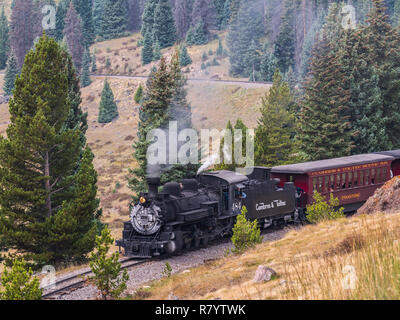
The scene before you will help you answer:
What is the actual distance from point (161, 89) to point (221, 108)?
4006 cm

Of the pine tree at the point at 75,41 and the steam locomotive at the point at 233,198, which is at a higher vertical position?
the pine tree at the point at 75,41

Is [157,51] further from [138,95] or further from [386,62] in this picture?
[386,62]

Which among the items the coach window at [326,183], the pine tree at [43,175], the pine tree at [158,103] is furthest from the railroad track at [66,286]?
the pine tree at [158,103]

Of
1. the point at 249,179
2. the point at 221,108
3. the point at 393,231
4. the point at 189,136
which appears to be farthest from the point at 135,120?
the point at 393,231

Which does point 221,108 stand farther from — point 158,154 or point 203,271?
point 203,271

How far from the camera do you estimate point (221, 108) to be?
7075cm

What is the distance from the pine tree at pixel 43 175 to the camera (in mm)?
21141

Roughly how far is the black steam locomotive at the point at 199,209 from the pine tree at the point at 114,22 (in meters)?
105

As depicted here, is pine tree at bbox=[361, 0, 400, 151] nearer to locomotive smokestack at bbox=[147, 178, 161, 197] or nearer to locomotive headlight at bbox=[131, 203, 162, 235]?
locomotive smokestack at bbox=[147, 178, 161, 197]

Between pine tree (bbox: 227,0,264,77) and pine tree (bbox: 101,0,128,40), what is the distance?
40.0m

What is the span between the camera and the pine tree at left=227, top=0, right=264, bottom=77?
281ft

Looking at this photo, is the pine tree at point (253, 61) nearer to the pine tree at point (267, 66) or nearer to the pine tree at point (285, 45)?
the pine tree at point (267, 66)

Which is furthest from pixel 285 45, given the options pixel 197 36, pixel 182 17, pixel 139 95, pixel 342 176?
pixel 342 176

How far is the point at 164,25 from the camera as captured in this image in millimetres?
105438
